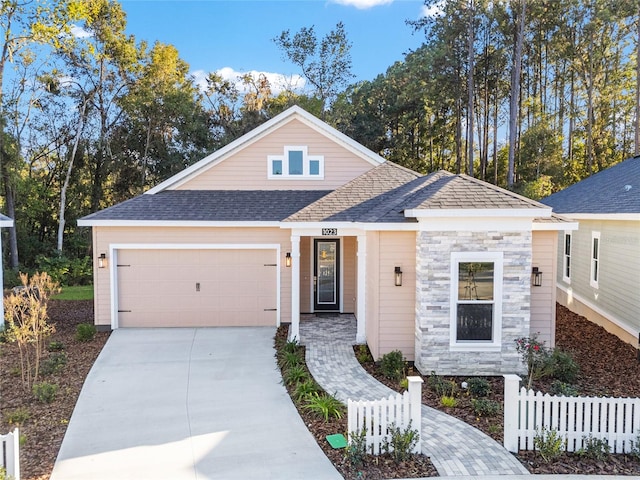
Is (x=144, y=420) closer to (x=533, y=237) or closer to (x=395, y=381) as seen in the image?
(x=395, y=381)

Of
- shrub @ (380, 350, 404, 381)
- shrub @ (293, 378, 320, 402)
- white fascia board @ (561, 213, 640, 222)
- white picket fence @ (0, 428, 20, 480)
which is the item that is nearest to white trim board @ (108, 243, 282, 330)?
shrub @ (380, 350, 404, 381)

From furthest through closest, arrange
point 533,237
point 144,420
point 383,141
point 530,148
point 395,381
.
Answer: point 383,141 → point 530,148 → point 533,237 → point 395,381 → point 144,420

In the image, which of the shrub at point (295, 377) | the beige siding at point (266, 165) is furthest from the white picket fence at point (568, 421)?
the beige siding at point (266, 165)

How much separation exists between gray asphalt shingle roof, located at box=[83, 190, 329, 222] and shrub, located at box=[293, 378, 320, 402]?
16.3 ft

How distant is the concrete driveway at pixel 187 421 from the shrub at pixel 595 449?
3.07 meters

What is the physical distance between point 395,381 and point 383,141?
2354 centimetres

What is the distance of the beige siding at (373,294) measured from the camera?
331 inches

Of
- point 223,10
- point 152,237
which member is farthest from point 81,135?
point 152,237

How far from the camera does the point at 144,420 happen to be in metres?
6.33

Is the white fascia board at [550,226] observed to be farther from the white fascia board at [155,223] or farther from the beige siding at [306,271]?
the beige siding at [306,271]

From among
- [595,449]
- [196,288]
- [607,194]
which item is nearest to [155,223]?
[196,288]

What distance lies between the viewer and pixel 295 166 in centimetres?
1289

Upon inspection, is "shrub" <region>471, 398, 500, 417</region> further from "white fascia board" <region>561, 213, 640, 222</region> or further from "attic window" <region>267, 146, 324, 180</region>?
"attic window" <region>267, 146, 324, 180</region>

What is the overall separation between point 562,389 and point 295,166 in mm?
8818
